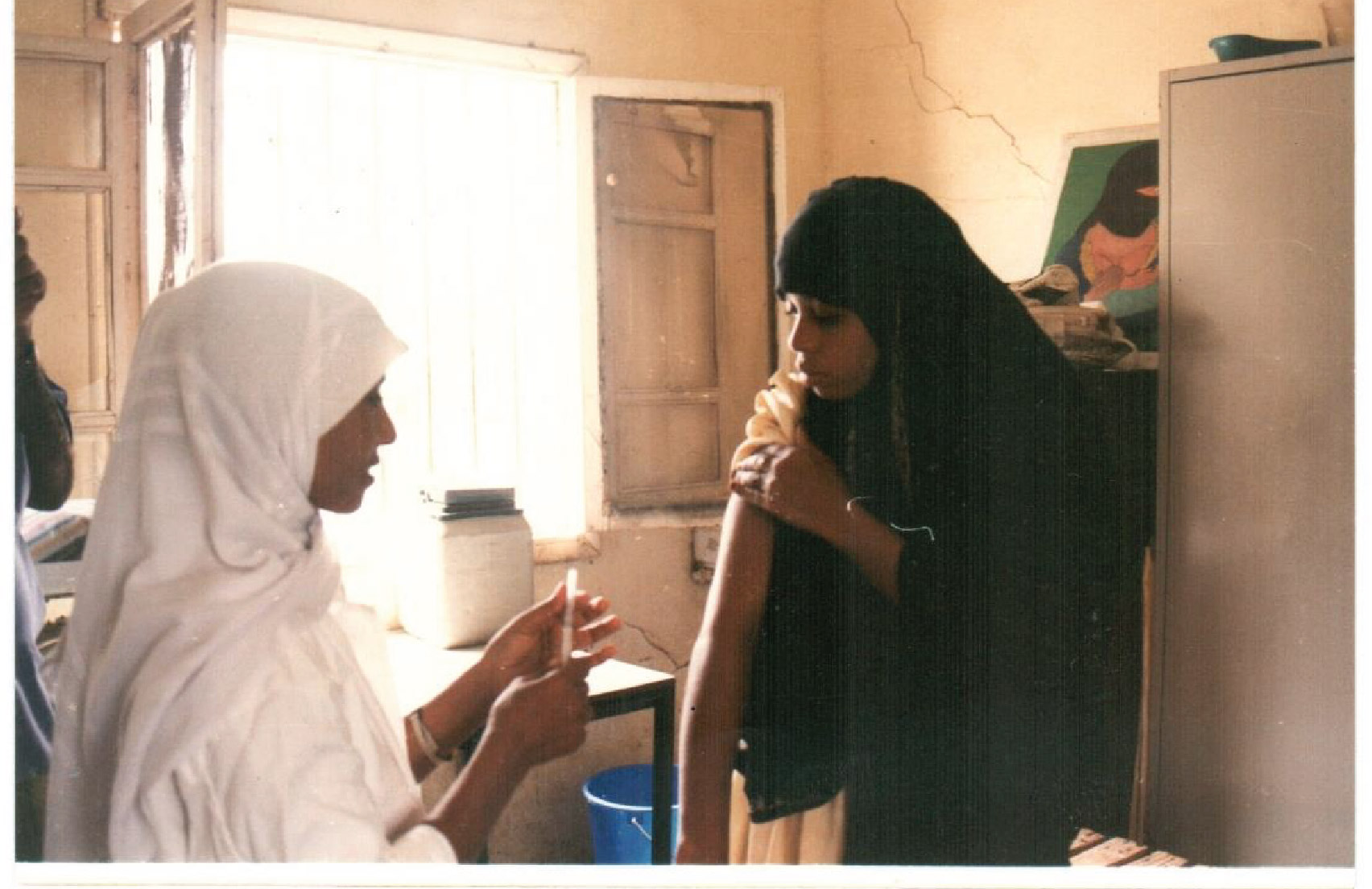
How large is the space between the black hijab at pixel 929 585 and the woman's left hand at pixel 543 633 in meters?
0.18

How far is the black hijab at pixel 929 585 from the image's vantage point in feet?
3.87

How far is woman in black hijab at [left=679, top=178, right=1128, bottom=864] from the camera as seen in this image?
1180 millimetres

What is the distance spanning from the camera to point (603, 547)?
121cm

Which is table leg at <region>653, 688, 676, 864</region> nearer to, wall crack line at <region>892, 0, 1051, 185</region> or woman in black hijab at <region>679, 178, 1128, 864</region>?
woman in black hijab at <region>679, 178, 1128, 864</region>

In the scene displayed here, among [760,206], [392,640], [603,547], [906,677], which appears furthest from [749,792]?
[760,206]

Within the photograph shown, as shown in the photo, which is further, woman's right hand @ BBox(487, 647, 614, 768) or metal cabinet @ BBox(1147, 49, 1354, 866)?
metal cabinet @ BBox(1147, 49, 1354, 866)

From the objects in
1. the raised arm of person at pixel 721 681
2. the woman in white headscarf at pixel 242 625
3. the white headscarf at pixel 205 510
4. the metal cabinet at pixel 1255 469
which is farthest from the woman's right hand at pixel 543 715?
the metal cabinet at pixel 1255 469

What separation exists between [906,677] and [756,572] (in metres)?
0.21

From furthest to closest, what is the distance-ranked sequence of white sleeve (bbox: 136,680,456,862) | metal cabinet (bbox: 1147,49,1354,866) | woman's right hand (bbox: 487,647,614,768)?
metal cabinet (bbox: 1147,49,1354,866)
woman's right hand (bbox: 487,647,614,768)
white sleeve (bbox: 136,680,456,862)

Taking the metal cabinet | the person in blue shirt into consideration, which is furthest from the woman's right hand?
the metal cabinet

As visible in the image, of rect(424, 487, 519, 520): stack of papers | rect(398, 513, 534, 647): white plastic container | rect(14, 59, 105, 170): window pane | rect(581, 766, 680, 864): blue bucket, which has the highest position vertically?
rect(14, 59, 105, 170): window pane

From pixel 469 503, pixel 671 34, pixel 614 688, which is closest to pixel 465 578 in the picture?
pixel 469 503

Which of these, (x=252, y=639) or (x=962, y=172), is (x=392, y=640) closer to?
(x=252, y=639)

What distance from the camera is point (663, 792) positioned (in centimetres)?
123
